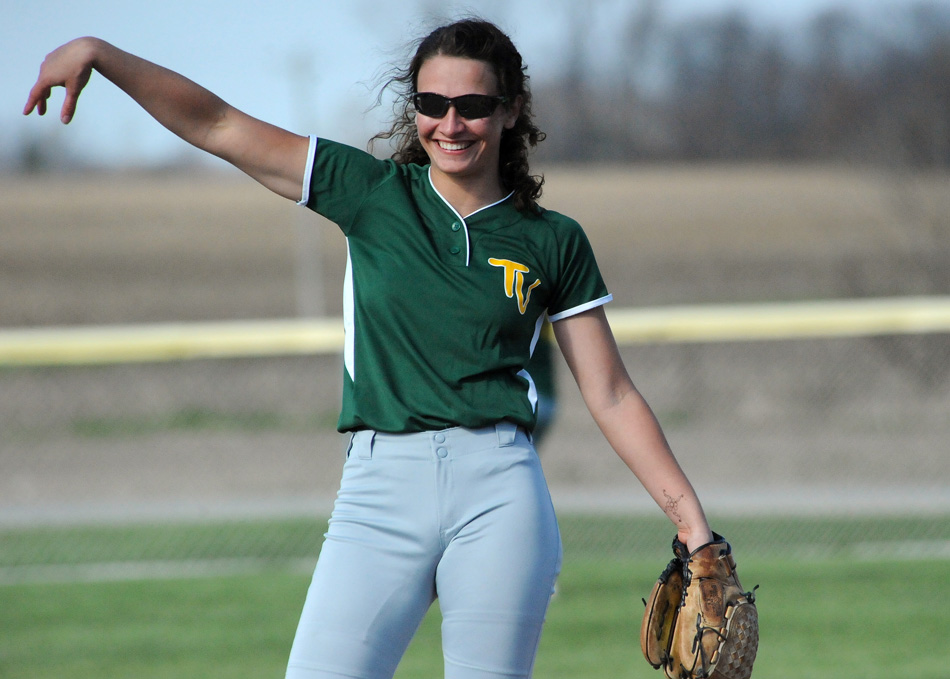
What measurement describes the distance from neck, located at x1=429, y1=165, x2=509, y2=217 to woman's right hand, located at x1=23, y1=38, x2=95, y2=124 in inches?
26.7

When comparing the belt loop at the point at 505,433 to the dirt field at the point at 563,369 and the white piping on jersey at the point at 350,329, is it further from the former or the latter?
the dirt field at the point at 563,369

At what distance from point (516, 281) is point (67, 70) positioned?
900mm

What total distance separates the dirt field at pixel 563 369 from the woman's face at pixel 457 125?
242 inches

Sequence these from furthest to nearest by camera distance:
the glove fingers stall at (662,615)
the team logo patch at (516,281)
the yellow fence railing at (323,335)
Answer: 1. the yellow fence railing at (323,335)
2. the glove fingers stall at (662,615)
3. the team logo patch at (516,281)

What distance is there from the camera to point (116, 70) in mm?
2199

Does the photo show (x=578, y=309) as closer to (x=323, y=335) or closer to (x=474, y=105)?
(x=474, y=105)

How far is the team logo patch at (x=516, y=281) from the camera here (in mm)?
2285

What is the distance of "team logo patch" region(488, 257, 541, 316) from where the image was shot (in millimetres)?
2285

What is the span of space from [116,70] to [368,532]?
958 mm

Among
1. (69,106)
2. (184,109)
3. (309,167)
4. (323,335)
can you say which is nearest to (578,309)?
(309,167)

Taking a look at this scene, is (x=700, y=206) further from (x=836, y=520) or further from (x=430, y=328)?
(x=430, y=328)

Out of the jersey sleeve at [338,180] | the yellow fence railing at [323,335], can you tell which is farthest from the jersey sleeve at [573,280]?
the yellow fence railing at [323,335]

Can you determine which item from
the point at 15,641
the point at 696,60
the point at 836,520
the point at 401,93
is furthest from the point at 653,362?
the point at 696,60

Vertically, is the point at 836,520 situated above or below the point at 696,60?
below
